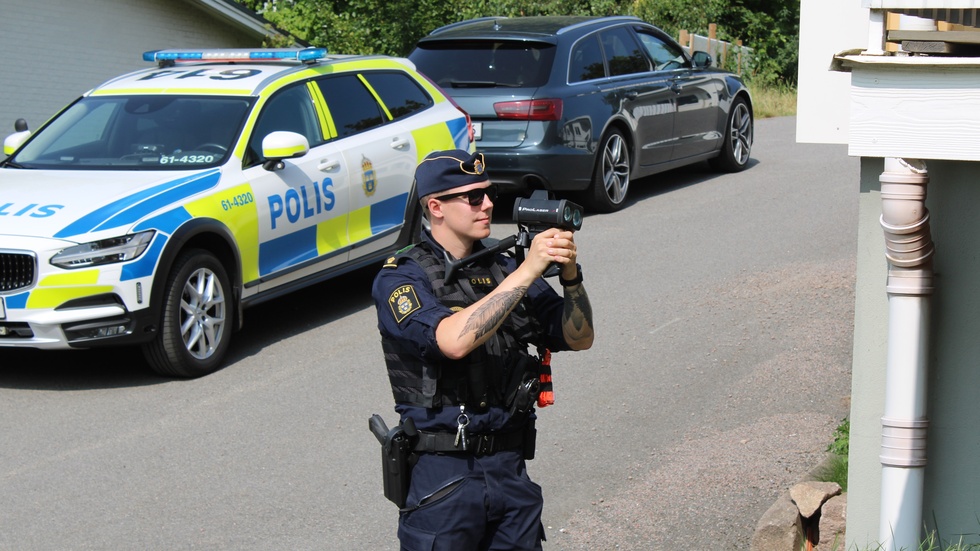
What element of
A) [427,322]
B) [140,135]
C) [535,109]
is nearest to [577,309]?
[427,322]

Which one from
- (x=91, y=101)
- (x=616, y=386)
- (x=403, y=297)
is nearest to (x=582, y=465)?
(x=616, y=386)

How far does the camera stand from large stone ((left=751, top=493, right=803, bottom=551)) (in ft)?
14.8

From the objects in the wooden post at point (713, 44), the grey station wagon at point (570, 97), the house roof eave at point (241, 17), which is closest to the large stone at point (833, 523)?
the grey station wagon at point (570, 97)

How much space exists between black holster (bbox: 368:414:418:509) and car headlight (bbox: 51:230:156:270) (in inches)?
147

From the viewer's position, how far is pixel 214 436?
20.4 feet

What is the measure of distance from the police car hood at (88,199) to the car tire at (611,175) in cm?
477

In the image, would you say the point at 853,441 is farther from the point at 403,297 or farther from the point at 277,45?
the point at 277,45

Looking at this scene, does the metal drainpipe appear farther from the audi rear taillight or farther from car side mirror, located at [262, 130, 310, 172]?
the audi rear taillight

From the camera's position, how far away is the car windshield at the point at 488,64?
1109cm

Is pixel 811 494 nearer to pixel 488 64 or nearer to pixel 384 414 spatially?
pixel 384 414

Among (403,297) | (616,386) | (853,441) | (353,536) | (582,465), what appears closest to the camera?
(403,297)

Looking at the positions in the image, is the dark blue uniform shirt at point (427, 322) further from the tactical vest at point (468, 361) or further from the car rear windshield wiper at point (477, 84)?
the car rear windshield wiper at point (477, 84)

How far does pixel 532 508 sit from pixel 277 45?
14.4 m

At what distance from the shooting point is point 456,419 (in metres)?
3.42
